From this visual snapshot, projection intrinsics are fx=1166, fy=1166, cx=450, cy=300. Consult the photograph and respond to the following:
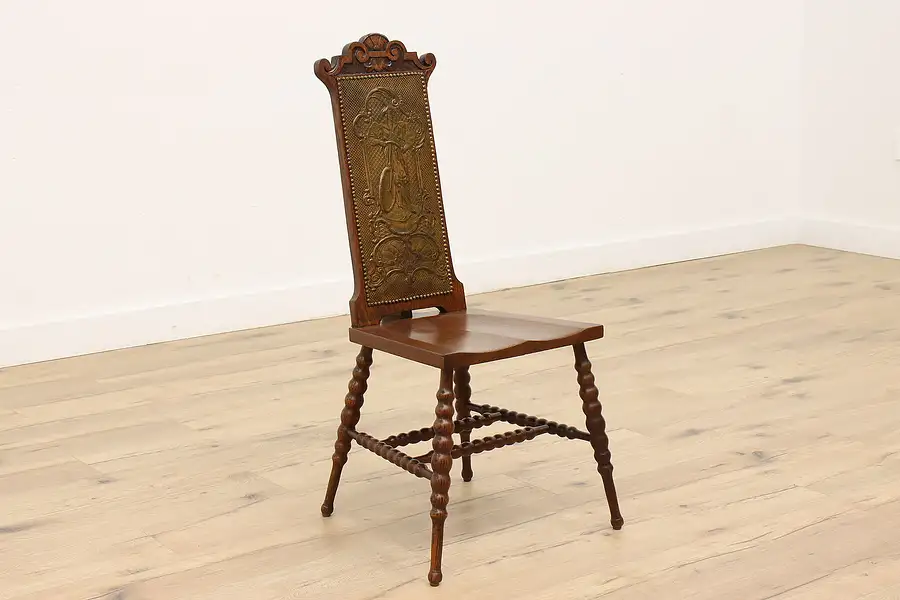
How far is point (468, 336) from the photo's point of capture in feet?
6.70

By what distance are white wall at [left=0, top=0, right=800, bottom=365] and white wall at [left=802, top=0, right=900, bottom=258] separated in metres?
0.13

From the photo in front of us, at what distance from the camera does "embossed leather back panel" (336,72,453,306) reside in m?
2.16

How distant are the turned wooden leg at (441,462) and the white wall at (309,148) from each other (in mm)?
2102

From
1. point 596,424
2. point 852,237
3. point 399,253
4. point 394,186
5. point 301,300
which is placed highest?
point 394,186

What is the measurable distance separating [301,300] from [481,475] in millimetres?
1783

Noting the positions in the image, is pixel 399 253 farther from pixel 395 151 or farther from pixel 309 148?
pixel 309 148

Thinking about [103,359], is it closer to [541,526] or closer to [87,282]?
[87,282]

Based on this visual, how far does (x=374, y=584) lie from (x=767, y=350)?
1905 millimetres

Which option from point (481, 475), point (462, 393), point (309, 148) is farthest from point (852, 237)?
point (462, 393)

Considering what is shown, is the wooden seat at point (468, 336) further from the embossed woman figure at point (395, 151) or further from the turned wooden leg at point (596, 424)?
the embossed woman figure at point (395, 151)

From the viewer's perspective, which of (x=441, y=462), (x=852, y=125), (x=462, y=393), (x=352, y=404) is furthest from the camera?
(x=852, y=125)

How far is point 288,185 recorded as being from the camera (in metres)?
4.07

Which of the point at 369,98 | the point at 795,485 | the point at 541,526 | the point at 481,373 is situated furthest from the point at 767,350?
the point at 369,98

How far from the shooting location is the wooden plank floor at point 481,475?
1.99 meters
